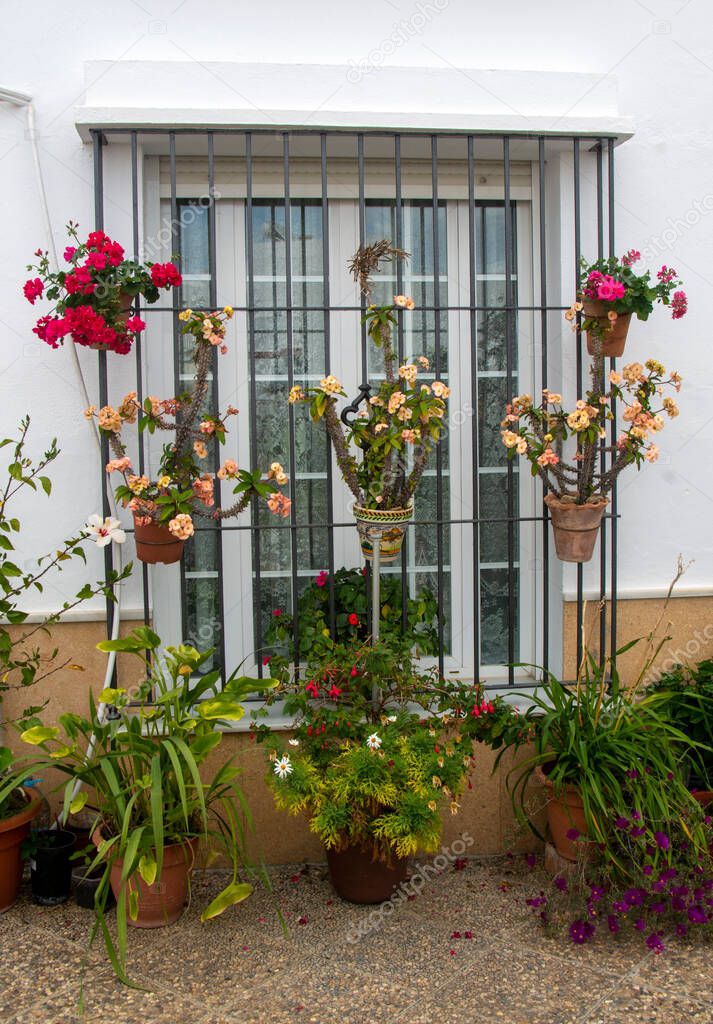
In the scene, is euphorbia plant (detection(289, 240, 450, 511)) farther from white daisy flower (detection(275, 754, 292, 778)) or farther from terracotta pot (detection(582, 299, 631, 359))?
white daisy flower (detection(275, 754, 292, 778))

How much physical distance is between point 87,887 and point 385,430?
1.73 metres

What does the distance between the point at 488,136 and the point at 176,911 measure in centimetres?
280

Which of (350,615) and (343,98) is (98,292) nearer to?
(343,98)

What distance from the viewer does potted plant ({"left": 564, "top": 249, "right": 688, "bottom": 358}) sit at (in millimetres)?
3145

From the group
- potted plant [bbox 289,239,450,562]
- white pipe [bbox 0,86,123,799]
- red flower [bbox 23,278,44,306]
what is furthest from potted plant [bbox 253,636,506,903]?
red flower [bbox 23,278,44,306]

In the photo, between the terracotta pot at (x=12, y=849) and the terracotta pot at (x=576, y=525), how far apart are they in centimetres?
197

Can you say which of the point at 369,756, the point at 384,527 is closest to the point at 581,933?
the point at 369,756

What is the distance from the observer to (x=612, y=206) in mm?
3330

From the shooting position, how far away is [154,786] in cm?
268

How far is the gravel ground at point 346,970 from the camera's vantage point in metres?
2.54

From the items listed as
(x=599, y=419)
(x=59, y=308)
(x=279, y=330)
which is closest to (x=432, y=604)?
(x=599, y=419)

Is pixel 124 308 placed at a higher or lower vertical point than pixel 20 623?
higher

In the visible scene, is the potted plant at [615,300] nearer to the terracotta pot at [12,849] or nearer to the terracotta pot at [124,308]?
the terracotta pot at [124,308]

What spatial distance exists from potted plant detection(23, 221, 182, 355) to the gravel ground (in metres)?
1.82
